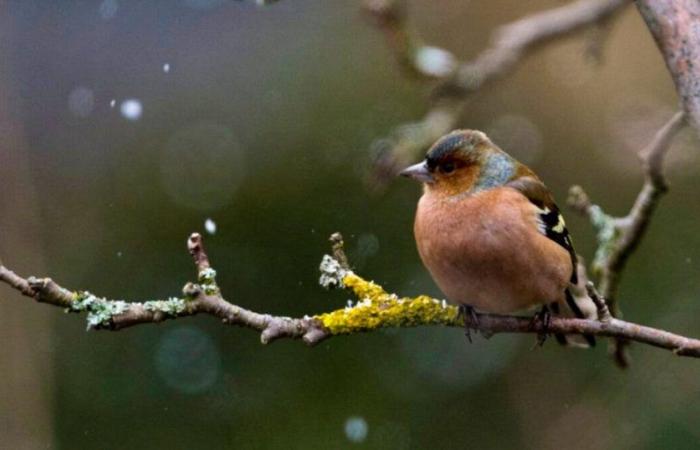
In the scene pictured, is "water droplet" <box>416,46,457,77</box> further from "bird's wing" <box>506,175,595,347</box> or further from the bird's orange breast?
the bird's orange breast

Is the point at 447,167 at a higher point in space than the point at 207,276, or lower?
lower

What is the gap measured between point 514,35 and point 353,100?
1592 millimetres

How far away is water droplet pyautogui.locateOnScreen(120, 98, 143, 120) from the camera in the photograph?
235 inches

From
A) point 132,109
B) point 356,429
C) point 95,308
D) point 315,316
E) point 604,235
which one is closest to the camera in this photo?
point 95,308

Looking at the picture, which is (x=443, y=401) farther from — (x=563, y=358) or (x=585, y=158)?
(x=585, y=158)

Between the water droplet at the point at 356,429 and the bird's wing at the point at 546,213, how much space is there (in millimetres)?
1667

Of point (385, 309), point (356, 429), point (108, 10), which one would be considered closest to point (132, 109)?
point (108, 10)

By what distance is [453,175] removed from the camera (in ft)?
12.7

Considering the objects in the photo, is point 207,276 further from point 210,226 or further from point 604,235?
point 210,226

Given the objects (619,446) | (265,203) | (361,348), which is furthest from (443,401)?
(265,203)

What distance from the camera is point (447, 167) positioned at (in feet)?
12.9

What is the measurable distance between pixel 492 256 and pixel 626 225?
0.53 m

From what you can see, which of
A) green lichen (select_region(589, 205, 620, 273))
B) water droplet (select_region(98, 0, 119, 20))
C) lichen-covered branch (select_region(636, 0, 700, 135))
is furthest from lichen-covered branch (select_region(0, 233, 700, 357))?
water droplet (select_region(98, 0, 119, 20))

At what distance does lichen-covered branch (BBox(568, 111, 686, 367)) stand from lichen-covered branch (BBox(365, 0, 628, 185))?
0.57 meters
